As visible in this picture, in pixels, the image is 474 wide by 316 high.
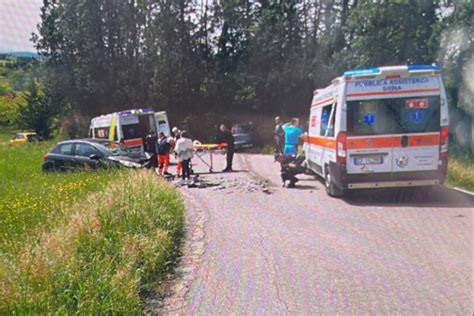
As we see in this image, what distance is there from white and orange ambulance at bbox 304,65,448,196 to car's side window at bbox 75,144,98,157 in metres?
9.46

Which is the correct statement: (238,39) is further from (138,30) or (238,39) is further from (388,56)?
(388,56)

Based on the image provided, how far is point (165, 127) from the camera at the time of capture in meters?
25.7

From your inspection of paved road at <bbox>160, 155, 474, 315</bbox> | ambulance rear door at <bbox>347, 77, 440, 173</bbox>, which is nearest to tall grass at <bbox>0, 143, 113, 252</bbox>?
paved road at <bbox>160, 155, 474, 315</bbox>

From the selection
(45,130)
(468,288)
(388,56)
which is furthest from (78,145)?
(45,130)

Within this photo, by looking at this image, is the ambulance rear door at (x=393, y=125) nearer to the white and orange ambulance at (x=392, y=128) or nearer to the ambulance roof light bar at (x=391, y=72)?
the white and orange ambulance at (x=392, y=128)

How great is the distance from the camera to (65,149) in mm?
18031

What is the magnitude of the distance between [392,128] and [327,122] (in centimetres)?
183

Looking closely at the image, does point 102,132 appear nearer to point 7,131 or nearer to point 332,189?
point 332,189

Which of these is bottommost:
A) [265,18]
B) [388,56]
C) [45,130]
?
[45,130]

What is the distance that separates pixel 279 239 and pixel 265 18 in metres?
31.1

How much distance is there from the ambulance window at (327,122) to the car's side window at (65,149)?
9087 millimetres

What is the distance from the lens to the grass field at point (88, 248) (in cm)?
477

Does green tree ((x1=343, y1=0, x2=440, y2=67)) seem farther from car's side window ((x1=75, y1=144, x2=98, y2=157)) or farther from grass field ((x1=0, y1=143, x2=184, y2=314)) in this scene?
grass field ((x1=0, y1=143, x2=184, y2=314))

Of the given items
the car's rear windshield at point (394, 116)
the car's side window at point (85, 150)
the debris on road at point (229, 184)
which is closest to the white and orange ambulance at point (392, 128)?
the car's rear windshield at point (394, 116)
